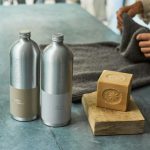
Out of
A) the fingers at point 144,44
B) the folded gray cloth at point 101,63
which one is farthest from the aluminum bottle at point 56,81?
the fingers at point 144,44

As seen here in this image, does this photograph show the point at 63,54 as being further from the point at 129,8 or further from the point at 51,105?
the point at 129,8

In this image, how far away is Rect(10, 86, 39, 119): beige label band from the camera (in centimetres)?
90

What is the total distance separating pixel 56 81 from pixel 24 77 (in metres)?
0.08

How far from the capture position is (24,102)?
90 cm

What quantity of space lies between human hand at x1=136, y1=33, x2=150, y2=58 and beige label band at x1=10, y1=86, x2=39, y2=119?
1.65 ft

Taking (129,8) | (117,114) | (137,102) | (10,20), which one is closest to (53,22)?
(10,20)

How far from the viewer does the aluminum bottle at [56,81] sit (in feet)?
2.80

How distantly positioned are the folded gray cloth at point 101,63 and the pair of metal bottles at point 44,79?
153 mm

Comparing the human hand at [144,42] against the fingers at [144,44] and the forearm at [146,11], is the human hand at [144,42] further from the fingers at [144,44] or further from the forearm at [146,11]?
the forearm at [146,11]

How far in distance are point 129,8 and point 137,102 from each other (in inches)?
24.4

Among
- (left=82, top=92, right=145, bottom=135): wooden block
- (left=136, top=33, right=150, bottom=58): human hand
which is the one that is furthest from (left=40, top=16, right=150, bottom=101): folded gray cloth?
(left=82, top=92, right=145, bottom=135): wooden block

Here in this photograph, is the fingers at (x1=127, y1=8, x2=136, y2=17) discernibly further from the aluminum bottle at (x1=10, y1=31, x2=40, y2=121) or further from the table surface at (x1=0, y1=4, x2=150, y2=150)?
the aluminum bottle at (x1=10, y1=31, x2=40, y2=121)

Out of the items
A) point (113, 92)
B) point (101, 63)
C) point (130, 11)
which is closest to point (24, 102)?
point (113, 92)

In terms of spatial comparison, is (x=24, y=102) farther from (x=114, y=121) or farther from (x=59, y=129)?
(x=114, y=121)
